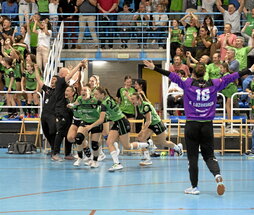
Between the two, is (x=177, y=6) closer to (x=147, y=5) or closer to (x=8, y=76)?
(x=147, y=5)

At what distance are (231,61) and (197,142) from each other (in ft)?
31.0

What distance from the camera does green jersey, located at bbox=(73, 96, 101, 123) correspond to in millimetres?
16953

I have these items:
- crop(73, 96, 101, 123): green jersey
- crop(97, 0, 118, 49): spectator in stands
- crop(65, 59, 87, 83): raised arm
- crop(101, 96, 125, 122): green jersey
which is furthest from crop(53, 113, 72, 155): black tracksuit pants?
crop(97, 0, 118, 49): spectator in stands

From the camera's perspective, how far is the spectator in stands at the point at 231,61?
2158 centimetres

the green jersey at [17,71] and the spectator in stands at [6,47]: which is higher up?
the spectator in stands at [6,47]

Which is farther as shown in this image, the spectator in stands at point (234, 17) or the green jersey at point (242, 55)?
the spectator in stands at point (234, 17)

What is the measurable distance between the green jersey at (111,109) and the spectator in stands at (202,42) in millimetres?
7044

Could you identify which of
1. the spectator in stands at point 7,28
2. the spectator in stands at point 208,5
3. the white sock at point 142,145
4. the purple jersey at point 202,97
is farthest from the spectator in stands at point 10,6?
the purple jersey at point 202,97

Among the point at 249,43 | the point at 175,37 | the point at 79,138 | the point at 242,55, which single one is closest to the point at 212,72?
the point at 242,55

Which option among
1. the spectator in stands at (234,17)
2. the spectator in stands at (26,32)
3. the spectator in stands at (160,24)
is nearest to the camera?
the spectator in stands at (234,17)

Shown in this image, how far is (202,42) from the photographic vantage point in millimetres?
23250

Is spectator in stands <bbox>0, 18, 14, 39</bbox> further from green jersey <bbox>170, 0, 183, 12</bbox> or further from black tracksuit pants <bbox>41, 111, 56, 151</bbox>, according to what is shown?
black tracksuit pants <bbox>41, 111, 56, 151</bbox>

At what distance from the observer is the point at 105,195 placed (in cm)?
1250

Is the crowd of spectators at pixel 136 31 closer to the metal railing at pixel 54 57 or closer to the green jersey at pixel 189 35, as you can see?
the green jersey at pixel 189 35
